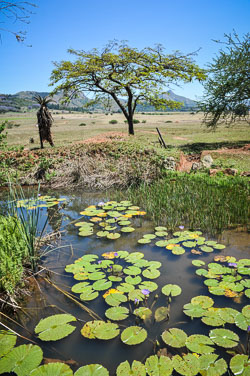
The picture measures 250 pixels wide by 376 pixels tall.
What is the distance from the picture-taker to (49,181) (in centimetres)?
882

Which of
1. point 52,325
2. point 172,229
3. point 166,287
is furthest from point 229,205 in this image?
point 52,325

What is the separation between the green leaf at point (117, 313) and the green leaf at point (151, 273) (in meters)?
0.66

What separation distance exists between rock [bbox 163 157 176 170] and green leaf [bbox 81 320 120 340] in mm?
7404

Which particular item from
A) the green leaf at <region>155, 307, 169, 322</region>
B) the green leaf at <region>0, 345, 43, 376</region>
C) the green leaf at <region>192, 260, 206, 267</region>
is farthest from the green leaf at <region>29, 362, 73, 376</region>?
the green leaf at <region>192, 260, 206, 267</region>

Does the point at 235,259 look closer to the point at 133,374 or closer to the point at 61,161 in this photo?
the point at 133,374

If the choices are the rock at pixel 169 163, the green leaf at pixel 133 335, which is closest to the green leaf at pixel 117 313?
the green leaf at pixel 133 335

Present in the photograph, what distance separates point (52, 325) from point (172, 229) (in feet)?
9.12

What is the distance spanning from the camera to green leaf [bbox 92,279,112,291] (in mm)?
3047

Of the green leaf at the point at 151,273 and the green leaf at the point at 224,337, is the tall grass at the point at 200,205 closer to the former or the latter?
the green leaf at the point at 151,273

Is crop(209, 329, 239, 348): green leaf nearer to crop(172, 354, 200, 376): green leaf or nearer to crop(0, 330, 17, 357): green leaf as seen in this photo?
crop(172, 354, 200, 376): green leaf

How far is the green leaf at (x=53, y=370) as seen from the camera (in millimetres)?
1990

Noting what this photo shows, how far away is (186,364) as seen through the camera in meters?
2.05

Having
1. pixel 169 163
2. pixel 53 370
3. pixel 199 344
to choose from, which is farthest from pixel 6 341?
pixel 169 163

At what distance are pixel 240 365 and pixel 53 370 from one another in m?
1.40
